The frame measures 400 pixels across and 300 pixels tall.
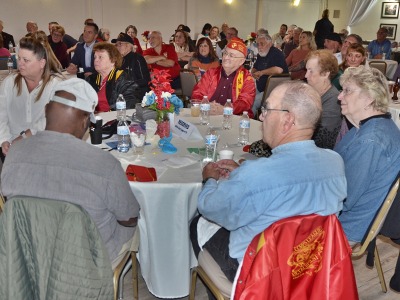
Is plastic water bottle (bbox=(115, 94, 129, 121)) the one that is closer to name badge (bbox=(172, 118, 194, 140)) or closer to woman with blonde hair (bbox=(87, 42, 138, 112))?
woman with blonde hair (bbox=(87, 42, 138, 112))

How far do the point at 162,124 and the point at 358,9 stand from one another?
14.1 metres

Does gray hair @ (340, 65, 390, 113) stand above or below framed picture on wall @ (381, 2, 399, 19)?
below

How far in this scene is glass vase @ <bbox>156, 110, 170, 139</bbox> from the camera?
2846 millimetres

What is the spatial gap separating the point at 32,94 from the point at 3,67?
4.10 m

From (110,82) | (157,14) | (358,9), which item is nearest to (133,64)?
(110,82)

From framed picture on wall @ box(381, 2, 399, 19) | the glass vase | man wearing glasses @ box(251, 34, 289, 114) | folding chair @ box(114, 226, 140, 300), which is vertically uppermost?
framed picture on wall @ box(381, 2, 399, 19)

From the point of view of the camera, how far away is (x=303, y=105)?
1.66 metres

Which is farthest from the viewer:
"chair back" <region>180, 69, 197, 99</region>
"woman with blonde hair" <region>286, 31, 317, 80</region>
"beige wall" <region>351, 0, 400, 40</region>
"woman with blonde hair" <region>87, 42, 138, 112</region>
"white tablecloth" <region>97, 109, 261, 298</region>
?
"beige wall" <region>351, 0, 400, 40</region>

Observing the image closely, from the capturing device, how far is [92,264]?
1.63 m

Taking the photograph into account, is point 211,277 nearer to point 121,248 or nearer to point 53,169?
point 121,248

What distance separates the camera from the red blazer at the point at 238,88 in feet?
13.2

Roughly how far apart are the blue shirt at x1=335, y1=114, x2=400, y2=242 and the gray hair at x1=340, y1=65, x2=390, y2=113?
2.9 inches

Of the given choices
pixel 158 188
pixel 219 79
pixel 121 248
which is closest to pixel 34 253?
pixel 121 248

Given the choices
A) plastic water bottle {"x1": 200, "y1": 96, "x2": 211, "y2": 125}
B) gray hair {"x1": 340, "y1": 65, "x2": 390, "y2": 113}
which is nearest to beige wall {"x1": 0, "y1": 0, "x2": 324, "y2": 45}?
plastic water bottle {"x1": 200, "y1": 96, "x2": 211, "y2": 125}
